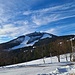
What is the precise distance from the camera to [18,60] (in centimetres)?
9125

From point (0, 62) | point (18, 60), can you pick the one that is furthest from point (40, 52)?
point (0, 62)

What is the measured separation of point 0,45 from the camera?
171 meters

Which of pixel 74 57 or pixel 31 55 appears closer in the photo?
pixel 74 57

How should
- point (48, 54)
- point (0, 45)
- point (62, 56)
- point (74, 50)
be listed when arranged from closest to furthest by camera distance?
1. point (74, 50)
2. point (62, 56)
3. point (48, 54)
4. point (0, 45)

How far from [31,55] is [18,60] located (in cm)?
755

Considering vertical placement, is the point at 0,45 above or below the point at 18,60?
above

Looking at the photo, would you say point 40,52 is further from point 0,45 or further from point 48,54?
point 0,45

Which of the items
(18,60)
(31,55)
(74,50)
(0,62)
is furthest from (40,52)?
(74,50)

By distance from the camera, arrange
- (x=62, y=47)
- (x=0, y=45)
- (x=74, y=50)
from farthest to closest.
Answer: (x=0, y=45), (x=62, y=47), (x=74, y=50)

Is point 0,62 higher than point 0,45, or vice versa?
point 0,45

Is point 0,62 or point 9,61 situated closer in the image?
point 0,62

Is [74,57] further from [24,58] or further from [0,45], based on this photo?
[0,45]

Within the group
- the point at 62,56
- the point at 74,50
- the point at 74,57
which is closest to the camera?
the point at 74,57

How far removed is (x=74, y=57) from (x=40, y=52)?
43.5m
